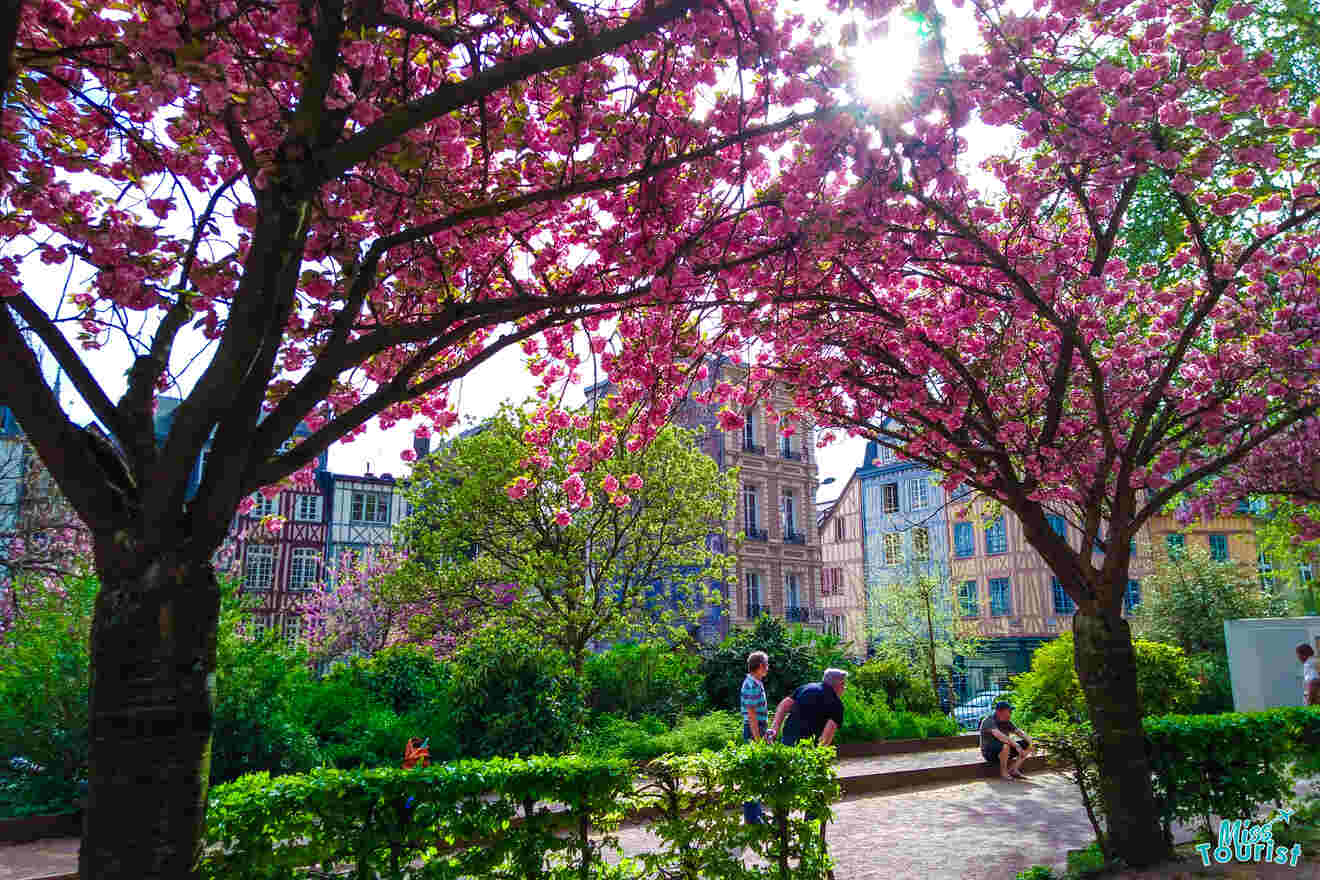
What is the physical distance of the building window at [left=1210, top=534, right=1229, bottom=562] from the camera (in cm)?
3531

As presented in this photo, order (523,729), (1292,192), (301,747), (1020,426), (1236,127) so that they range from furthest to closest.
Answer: (523,729) → (301,747) → (1020,426) → (1292,192) → (1236,127)

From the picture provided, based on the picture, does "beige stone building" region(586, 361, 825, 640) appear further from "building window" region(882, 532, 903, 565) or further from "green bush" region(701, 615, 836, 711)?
"green bush" region(701, 615, 836, 711)

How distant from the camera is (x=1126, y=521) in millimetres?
7020

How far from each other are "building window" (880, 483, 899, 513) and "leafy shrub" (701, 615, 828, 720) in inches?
1037

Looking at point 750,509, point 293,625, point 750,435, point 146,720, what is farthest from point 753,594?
point 146,720

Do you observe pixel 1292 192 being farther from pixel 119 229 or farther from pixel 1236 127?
pixel 119 229

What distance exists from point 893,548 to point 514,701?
3210 cm

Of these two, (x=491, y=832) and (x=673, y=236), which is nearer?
(x=491, y=832)

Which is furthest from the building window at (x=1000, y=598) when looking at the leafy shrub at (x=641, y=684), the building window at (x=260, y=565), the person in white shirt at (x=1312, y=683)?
the building window at (x=260, y=565)

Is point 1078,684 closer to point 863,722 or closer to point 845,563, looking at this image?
point 863,722

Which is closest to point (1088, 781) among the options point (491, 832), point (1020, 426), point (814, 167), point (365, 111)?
point (1020, 426)

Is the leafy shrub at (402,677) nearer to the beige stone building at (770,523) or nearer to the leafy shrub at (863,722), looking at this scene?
the leafy shrub at (863,722)

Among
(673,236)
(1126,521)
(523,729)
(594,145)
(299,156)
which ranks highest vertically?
(594,145)

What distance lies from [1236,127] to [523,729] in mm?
10771
